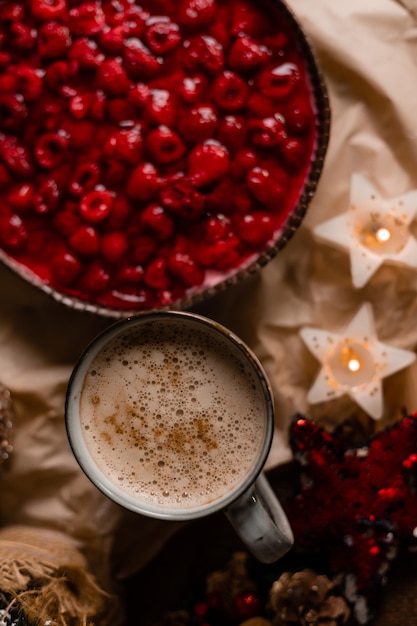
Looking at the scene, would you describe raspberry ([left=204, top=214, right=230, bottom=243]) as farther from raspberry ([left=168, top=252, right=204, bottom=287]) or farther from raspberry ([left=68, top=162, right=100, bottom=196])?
raspberry ([left=68, top=162, right=100, bottom=196])

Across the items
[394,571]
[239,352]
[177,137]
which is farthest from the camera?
[394,571]

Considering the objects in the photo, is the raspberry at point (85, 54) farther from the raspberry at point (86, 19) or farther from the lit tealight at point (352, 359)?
the lit tealight at point (352, 359)

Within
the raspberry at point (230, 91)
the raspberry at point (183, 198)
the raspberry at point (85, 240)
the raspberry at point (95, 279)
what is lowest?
the raspberry at point (95, 279)

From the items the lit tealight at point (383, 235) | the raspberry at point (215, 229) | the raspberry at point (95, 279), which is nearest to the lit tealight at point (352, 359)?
the lit tealight at point (383, 235)

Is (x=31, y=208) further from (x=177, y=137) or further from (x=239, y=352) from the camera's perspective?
(x=239, y=352)

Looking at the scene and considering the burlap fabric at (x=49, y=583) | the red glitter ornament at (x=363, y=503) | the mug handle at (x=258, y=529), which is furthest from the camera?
the red glitter ornament at (x=363, y=503)

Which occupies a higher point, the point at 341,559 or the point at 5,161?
the point at 5,161

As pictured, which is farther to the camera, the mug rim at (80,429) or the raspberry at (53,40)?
the raspberry at (53,40)

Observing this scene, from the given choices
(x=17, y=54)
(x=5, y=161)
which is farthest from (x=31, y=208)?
(x=17, y=54)
